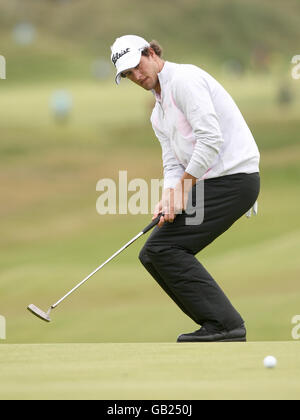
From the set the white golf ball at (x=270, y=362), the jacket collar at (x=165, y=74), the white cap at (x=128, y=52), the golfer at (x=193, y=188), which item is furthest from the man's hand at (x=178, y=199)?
the white golf ball at (x=270, y=362)

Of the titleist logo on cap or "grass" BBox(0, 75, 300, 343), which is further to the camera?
"grass" BBox(0, 75, 300, 343)

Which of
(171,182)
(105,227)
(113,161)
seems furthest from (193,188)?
(113,161)

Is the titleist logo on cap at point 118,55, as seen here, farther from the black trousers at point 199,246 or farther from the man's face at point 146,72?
the black trousers at point 199,246

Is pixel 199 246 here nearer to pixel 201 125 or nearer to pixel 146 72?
pixel 201 125

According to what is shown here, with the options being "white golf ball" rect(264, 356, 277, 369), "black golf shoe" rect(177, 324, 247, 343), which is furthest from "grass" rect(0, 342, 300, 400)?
"black golf shoe" rect(177, 324, 247, 343)

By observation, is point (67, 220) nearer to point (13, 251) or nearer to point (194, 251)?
point (13, 251)

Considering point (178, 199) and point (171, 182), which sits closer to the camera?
point (178, 199)

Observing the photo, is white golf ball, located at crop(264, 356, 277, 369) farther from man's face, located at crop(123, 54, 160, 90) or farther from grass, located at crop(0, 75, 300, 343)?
grass, located at crop(0, 75, 300, 343)

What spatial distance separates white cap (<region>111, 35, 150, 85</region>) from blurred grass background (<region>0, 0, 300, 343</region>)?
10.7 meters

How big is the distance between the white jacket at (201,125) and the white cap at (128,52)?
0.49ft

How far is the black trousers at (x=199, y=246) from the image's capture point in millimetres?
5027

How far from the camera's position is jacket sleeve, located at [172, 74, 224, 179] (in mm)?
4758

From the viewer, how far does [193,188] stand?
16.5ft

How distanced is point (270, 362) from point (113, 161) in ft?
120
